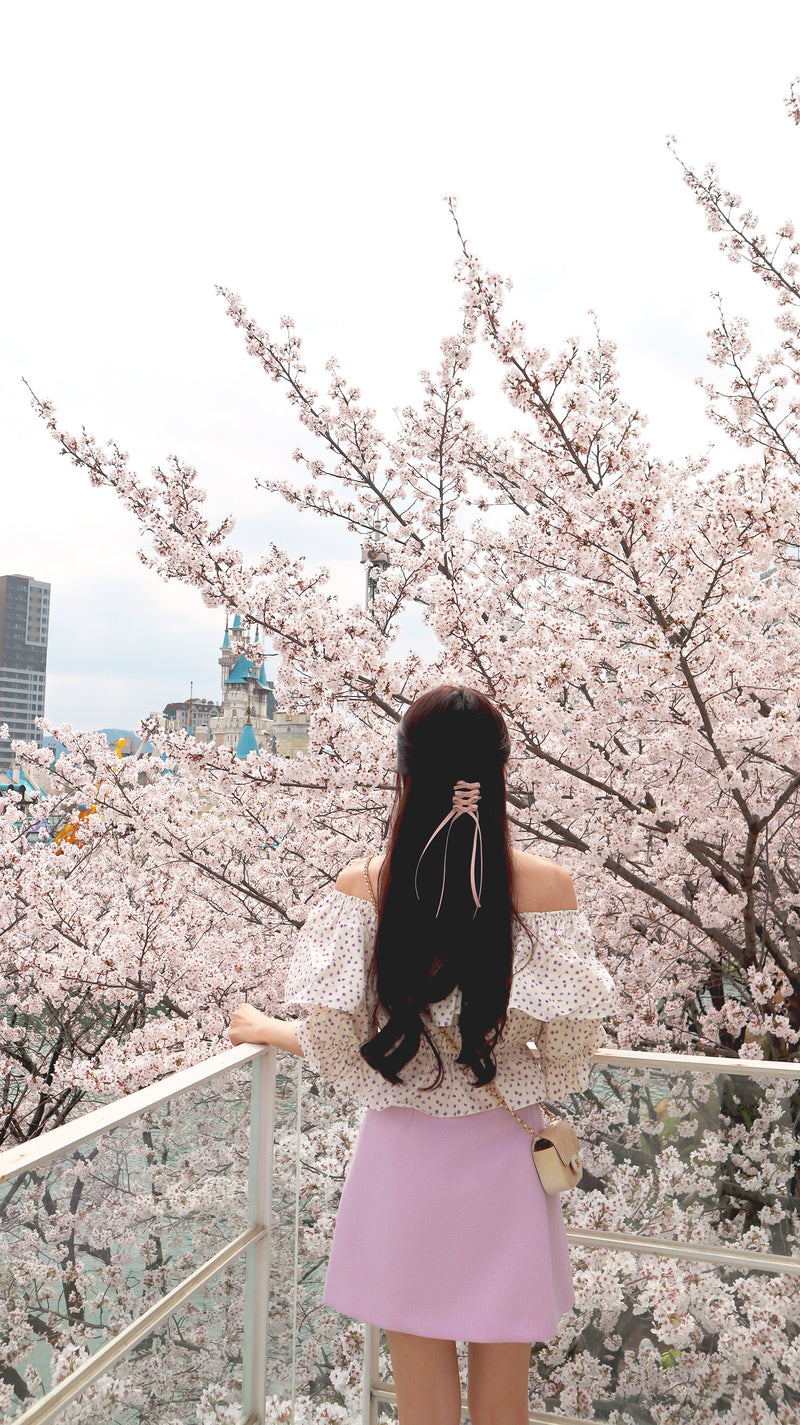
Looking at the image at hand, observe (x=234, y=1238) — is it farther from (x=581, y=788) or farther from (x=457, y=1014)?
(x=581, y=788)

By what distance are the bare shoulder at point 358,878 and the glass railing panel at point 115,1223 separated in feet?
1.35

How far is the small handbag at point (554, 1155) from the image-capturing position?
1.27 meters

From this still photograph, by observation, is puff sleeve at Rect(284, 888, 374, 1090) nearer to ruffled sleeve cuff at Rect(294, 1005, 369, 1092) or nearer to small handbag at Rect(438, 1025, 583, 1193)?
ruffled sleeve cuff at Rect(294, 1005, 369, 1092)

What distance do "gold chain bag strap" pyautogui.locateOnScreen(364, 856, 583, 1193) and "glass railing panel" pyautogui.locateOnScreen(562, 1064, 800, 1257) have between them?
32cm

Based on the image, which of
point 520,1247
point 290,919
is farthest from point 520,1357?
point 290,919

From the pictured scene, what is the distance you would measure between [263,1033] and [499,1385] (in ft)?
2.08

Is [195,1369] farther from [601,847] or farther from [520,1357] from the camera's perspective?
[601,847]

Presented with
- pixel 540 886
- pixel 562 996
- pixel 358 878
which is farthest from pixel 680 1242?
pixel 358 878

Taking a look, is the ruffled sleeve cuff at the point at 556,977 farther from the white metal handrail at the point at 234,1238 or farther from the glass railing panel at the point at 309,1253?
the glass railing panel at the point at 309,1253

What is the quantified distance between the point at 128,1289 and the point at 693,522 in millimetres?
2753

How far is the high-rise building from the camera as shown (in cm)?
2256

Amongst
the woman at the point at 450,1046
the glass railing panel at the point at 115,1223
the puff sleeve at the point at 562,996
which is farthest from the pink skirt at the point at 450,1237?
→ the glass railing panel at the point at 115,1223

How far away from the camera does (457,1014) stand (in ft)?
4.01

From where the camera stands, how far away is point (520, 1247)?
126 centimetres
